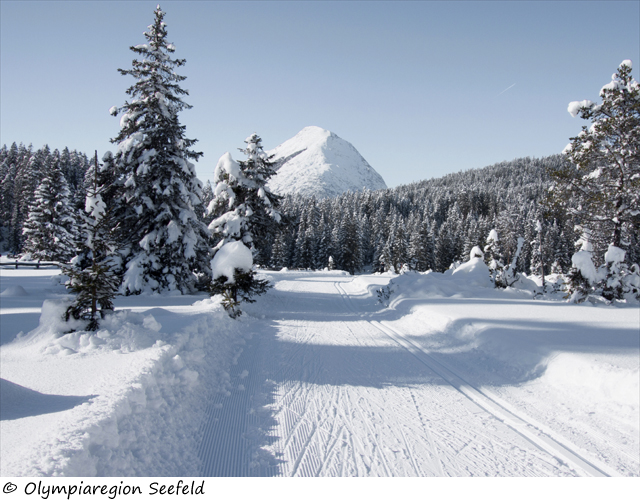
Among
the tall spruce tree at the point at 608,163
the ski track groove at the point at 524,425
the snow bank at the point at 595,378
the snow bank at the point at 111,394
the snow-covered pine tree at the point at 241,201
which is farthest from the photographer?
the snow-covered pine tree at the point at 241,201

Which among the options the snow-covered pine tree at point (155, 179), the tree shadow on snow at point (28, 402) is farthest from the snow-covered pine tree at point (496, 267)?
the tree shadow on snow at point (28, 402)

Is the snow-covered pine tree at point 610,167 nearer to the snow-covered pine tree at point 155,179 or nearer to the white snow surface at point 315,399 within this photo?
the white snow surface at point 315,399

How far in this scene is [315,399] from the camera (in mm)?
5344

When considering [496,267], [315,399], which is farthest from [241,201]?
[496,267]

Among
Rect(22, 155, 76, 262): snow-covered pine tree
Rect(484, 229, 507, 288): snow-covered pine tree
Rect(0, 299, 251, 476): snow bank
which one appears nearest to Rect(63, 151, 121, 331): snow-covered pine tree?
Rect(0, 299, 251, 476): snow bank

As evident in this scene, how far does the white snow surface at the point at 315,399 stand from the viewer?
11.7 feet

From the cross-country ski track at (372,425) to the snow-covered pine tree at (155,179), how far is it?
9036mm

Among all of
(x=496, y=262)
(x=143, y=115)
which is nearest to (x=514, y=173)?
(x=496, y=262)

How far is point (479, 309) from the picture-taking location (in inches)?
488

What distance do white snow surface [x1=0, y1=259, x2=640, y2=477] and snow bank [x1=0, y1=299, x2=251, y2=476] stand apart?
0.02 m

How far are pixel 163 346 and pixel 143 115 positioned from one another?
42.4ft

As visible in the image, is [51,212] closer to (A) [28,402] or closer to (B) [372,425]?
(A) [28,402]

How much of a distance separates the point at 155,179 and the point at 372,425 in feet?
47.7

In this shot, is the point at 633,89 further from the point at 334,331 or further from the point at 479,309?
the point at 334,331
